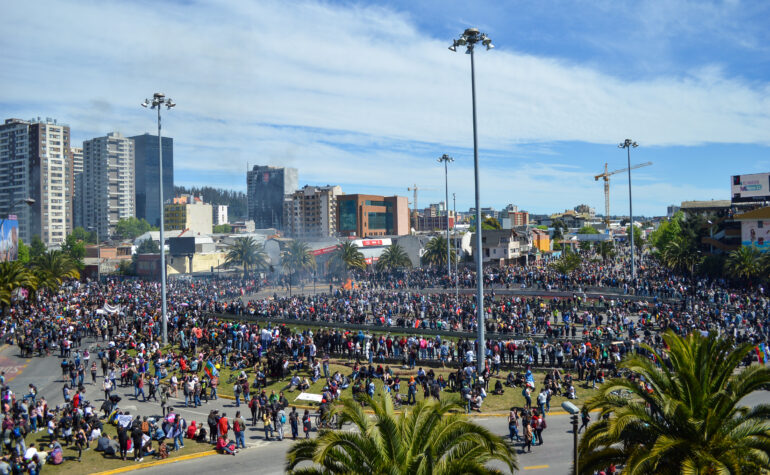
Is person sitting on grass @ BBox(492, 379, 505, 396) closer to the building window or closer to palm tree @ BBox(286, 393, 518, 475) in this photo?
palm tree @ BBox(286, 393, 518, 475)

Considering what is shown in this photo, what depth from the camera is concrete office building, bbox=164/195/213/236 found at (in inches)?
5177

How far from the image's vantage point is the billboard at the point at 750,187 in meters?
72.0

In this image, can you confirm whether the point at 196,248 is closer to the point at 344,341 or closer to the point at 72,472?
the point at 344,341

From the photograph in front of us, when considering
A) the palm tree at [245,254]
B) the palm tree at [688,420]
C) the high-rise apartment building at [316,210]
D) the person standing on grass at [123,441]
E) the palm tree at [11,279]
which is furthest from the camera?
the high-rise apartment building at [316,210]

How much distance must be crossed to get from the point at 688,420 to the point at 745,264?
45.2 metres

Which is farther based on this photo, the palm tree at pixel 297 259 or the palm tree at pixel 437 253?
the palm tree at pixel 437 253

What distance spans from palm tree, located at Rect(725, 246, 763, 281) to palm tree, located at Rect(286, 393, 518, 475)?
4703 centimetres

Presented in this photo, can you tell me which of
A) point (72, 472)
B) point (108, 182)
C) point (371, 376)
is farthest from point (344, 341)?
point (108, 182)

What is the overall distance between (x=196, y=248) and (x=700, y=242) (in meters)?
74.0

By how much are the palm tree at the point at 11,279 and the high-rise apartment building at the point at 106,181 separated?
137605 millimetres

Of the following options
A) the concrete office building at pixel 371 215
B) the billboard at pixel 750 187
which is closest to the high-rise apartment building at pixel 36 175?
the concrete office building at pixel 371 215

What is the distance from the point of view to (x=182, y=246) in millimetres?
82625

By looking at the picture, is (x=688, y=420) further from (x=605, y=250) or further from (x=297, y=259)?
(x=605, y=250)

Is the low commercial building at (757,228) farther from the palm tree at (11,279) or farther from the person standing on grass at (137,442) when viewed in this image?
the palm tree at (11,279)
